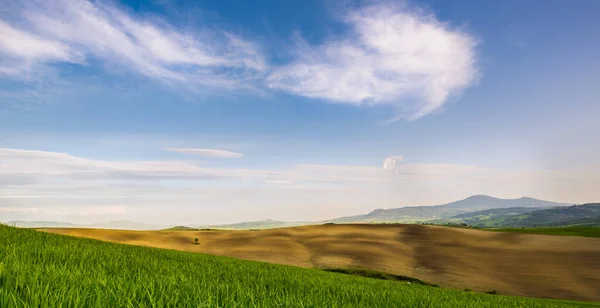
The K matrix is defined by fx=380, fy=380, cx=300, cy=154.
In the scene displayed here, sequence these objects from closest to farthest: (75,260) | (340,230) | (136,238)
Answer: (75,260) → (136,238) → (340,230)

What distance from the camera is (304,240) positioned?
277 feet

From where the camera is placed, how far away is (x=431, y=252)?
76.1 metres

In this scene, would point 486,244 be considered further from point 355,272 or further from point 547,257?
point 355,272

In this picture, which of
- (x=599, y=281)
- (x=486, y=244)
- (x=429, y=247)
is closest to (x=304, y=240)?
(x=429, y=247)

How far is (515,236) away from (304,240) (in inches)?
1968

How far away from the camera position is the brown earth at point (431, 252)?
60.1m

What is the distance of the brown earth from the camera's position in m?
60.1

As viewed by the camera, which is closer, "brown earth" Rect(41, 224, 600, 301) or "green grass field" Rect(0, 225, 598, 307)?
"green grass field" Rect(0, 225, 598, 307)

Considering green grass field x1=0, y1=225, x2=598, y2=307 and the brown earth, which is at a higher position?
green grass field x1=0, y1=225, x2=598, y2=307

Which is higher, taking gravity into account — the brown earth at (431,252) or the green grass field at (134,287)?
the green grass field at (134,287)

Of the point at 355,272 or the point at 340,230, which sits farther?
the point at 340,230

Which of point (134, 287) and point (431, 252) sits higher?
point (134, 287)

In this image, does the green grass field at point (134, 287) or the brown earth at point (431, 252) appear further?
the brown earth at point (431, 252)

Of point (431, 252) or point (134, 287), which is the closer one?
point (134, 287)
